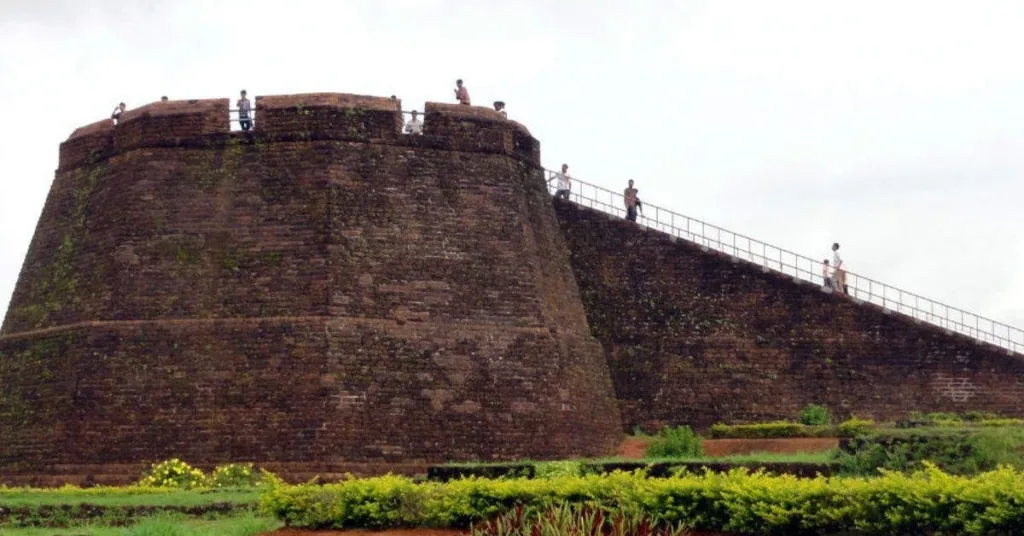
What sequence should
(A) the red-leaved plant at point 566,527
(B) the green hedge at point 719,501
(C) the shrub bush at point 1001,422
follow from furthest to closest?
(C) the shrub bush at point 1001,422, (B) the green hedge at point 719,501, (A) the red-leaved plant at point 566,527

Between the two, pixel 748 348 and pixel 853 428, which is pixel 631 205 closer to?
pixel 748 348

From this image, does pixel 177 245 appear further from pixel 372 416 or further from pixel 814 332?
pixel 814 332

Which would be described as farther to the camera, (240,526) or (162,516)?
(162,516)

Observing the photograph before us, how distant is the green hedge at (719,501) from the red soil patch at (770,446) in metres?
9.03

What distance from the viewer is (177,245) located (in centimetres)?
2386

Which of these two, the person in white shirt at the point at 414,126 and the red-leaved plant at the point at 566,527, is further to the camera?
the person in white shirt at the point at 414,126

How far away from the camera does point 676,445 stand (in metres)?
24.2

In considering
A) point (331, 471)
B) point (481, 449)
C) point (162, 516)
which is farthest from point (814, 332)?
point (162, 516)

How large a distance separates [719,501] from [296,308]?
1168cm

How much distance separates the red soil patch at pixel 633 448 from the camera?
24953 millimetres

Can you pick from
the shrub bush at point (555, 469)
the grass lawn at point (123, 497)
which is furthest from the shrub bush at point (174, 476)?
the shrub bush at point (555, 469)

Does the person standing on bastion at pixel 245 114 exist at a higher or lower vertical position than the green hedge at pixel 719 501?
higher

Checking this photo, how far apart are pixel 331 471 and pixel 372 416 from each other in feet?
3.36

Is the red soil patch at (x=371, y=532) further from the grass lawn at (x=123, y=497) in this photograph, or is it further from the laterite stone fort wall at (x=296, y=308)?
the laterite stone fort wall at (x=296, y=308)
